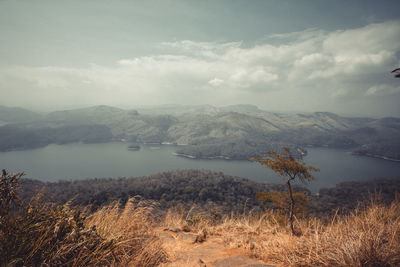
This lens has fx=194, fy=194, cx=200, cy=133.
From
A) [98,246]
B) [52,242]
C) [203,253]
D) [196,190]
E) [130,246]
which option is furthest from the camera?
[196,190]

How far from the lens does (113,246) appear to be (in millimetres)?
2641

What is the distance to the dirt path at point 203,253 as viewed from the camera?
3124mm

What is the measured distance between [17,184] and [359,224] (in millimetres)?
5977

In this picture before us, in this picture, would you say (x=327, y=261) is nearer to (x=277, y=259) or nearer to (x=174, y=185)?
(x=277, y=259)

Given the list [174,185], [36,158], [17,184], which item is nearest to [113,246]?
[17,184]

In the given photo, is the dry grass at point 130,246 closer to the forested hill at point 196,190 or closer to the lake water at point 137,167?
the forested hill at point 196,190

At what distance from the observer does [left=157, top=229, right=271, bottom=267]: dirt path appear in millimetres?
3124

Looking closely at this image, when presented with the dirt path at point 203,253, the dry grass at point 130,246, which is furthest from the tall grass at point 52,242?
the dirt path at point 203,253

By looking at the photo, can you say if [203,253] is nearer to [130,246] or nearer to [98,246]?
[130,246]

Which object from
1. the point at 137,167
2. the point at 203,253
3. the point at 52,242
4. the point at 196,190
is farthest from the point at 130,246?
the point at 137,167

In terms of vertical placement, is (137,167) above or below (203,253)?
below

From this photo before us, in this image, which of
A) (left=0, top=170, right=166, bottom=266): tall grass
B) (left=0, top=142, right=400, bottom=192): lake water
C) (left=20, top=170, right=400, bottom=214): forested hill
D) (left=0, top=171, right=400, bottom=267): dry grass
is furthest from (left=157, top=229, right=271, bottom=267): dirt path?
(left=0, top=142, right=400, bottom=192): lake water

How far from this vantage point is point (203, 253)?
3.77 m

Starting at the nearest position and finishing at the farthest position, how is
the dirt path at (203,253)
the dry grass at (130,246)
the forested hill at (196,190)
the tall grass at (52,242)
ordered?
the tall grass at (52,242) → the dry grass at (130,246) → the dirt path at (203,253) → the forested hill at (196,190)
